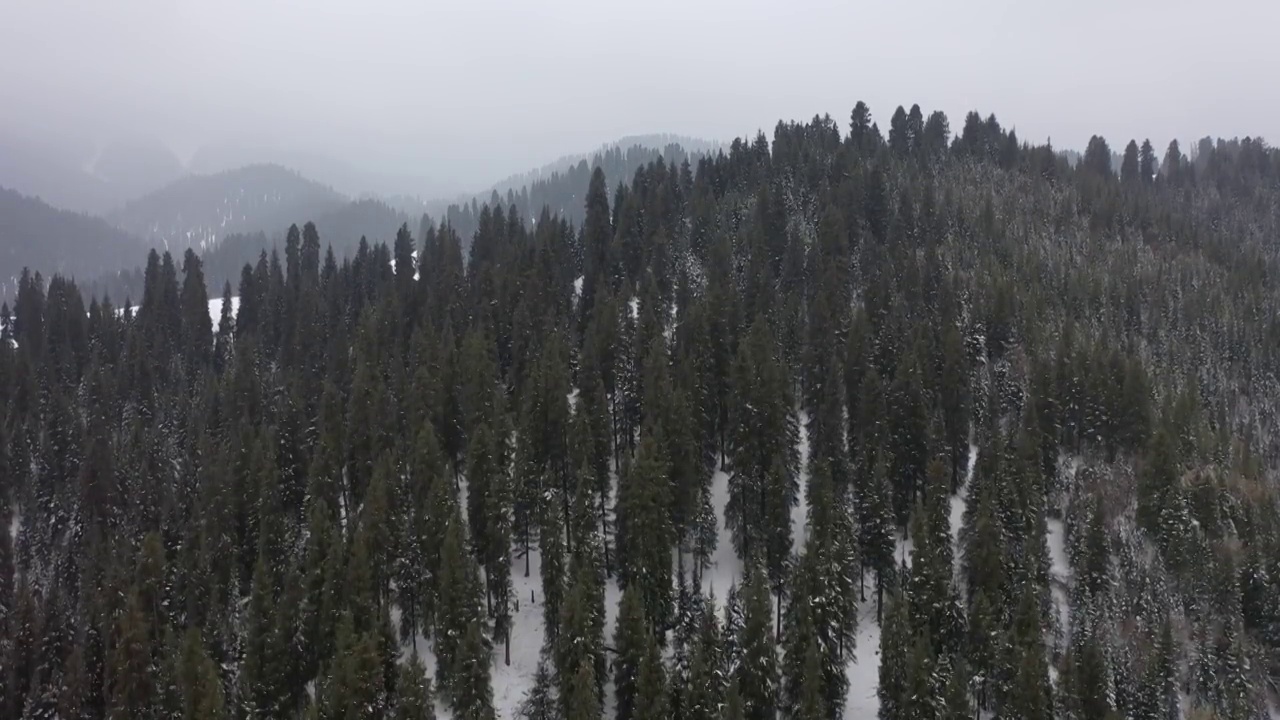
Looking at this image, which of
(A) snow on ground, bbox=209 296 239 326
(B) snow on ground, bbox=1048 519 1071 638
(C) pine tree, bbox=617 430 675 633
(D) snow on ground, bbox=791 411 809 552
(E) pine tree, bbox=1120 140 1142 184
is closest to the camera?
(C) pine tree, bbox=617 430 675 633

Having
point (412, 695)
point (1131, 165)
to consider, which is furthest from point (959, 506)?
point (1131, 165)

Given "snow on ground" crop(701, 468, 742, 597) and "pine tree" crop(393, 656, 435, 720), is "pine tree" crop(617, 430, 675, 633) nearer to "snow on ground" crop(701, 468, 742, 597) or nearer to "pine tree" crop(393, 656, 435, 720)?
"snow on ground" crop(701, 468, 742, 597)

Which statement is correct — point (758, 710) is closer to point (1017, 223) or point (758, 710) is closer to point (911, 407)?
point (911, 407)

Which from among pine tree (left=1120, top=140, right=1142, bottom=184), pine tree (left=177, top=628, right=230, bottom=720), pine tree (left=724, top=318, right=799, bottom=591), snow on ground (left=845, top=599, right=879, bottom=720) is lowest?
snow on ground (left=845, top=599, right=879, bottom=720)

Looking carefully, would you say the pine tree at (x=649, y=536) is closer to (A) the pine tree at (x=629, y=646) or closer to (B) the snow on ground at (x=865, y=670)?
(A) the pine tree at (x=629, y=646)

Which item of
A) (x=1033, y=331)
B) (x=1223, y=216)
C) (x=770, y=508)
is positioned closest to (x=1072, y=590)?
(x=770, y=508)

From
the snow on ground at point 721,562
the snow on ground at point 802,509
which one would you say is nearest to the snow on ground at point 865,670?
the snow on ground at point 802,509

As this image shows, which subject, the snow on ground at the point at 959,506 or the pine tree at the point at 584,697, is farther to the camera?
the snow on ground at the point at 959,506

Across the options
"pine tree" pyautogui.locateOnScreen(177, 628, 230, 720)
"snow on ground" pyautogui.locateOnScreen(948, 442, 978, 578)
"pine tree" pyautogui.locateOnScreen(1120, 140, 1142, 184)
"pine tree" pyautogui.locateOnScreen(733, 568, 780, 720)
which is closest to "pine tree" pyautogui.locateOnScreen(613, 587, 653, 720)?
"pine tree" pyautogui.locateOnScreen(733, 568, 780, 720)
